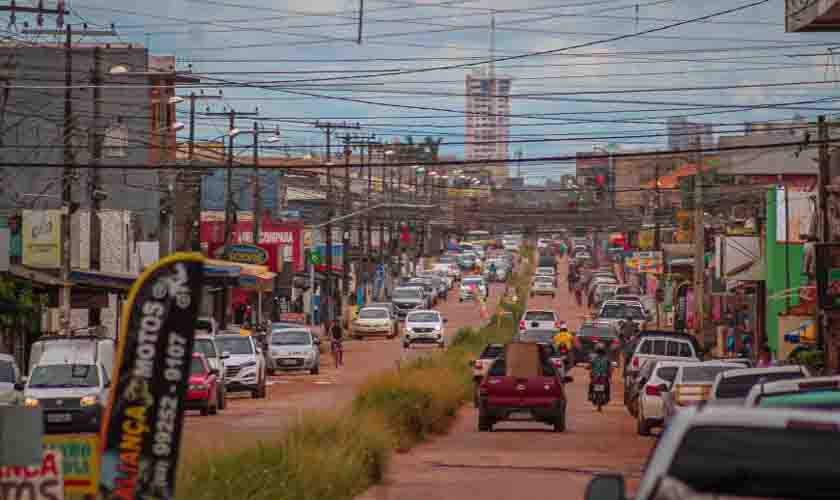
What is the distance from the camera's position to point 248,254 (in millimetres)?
67625

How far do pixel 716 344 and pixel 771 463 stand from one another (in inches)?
2429

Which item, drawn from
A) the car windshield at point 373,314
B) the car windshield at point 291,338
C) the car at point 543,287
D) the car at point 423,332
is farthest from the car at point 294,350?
the car at point 543,287

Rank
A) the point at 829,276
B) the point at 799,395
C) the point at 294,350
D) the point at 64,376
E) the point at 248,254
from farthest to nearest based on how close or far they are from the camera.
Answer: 1. the point at 248,254
2. the point at 294,350
3. the point at 829,276
4. the point at 64,376
5. the point at 799,395

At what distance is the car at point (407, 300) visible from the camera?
298ft

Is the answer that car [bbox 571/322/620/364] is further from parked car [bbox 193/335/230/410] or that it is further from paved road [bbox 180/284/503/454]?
parked car [bbox 193/335/230/410]

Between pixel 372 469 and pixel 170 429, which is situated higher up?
pixel 170 429

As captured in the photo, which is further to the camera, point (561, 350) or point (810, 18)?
point (561, 350)

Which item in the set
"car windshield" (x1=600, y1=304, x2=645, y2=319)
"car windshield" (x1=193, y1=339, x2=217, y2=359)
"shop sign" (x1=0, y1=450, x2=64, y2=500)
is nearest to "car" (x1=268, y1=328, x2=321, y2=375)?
"car windshield" (x1=193, y1=339, x2=217, y2=359)

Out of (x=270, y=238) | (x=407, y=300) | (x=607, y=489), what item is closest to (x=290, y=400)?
(x=607, y=489)

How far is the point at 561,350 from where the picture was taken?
5069cm

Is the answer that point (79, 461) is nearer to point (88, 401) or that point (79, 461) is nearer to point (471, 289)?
point (88, 401)

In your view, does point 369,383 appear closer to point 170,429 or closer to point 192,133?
point 170,429

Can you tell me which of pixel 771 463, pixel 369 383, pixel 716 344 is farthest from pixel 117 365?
pixel 716 344

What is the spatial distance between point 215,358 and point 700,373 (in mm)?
13351
